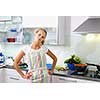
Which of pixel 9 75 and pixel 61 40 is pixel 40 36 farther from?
pixel 9 75

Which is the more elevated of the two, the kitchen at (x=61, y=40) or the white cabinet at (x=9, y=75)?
the kitchen at (x=61, y=40)

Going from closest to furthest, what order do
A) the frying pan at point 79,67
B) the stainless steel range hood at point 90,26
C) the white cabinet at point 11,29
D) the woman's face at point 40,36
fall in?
1. the woman's face at point 40,36
2. the stainless steel range hood at point 90,26
3. the frying pan at point 79,67
4. the white cabinet at point 11,29

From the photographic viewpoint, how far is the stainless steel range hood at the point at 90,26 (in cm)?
182

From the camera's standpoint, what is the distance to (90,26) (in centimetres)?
186

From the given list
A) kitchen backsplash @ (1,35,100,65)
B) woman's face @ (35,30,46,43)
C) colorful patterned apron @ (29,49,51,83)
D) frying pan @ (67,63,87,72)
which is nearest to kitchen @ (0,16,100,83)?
kitchen backsplash @ (1,35,100,65)

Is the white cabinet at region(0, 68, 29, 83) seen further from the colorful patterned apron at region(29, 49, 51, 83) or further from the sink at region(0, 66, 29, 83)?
the colorful patterned apron at region(29, 49, 51, 83)

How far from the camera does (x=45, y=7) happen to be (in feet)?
1.84

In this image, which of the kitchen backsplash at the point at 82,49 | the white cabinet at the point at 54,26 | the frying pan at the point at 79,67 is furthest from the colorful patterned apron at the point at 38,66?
the kitchen backsplash at the point at 82,49

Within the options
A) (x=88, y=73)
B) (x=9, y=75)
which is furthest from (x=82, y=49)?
(x=9, y=75)

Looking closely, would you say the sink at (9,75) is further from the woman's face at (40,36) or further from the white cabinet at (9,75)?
the woman's face at (40,36)

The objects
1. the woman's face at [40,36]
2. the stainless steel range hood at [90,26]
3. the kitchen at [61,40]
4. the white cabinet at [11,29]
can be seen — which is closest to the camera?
the woman's face at [40,36]

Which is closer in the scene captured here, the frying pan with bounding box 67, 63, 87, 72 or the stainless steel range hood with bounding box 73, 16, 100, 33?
the stainless steel range hood with bounding box 73, 16, 100, 33

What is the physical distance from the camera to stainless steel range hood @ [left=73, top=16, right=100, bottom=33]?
182 cm
